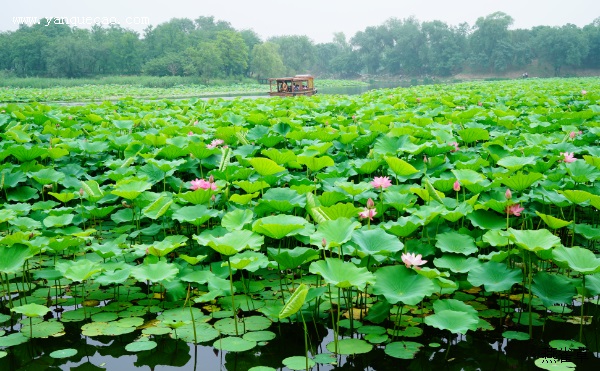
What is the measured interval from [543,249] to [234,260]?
120cm

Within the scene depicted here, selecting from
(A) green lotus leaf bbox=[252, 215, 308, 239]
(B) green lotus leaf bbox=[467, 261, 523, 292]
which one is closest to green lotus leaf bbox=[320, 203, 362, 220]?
(A) green lotus leaf bbox=[252, 215, 308, 239]

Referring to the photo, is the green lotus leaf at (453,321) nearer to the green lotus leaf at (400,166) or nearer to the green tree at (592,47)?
the green lotus leaf at (400,166)

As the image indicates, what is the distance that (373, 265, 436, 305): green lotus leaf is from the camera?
5.95ft

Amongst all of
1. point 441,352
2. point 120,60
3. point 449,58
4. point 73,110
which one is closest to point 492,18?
point 449,58

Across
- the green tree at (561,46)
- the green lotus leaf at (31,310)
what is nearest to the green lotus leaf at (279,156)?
the green lotus leaf at (31,310)

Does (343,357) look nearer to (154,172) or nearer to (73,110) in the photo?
(154,172)

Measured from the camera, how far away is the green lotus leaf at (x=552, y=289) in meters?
1.99

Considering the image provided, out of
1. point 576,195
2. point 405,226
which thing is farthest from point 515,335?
point 576,195

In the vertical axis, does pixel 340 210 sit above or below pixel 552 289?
above

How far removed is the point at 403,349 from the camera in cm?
190

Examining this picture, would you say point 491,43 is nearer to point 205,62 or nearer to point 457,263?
point 205,62

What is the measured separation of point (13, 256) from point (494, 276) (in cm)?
206

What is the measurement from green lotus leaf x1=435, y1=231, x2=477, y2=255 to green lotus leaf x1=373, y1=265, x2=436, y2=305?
37 cm

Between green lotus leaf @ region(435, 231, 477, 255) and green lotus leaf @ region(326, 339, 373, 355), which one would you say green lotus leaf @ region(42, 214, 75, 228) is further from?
green lotus leaf @ region(435, 231, 477, 255)
